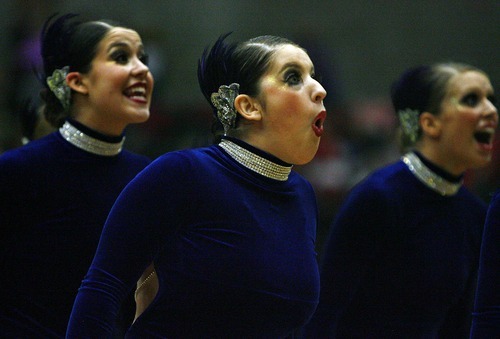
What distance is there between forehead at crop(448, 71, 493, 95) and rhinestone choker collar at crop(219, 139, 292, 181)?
1660 millimetres

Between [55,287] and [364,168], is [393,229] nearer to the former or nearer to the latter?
[55,287]

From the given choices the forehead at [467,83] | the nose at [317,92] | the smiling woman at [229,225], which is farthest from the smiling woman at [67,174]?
the forehead at [467,83]

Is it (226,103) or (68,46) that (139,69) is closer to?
(68,46)

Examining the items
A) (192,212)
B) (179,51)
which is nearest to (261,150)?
(192,212)

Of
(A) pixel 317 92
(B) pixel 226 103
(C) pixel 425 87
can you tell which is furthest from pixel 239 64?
(C) pixel 425 87

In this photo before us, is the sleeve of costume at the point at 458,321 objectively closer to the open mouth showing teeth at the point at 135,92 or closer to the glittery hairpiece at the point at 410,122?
the glittery hairpiece at the point at 410,122

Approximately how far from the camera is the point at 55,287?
3352 mm

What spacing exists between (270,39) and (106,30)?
40.5 inches

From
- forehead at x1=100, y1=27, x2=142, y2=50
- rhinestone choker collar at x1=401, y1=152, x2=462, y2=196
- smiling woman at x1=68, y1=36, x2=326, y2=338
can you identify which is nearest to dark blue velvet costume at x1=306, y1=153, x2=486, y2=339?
rhinestone choker collar at x1=401, y1=152, x2=462, y2=196

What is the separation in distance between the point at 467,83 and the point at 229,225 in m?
1.99

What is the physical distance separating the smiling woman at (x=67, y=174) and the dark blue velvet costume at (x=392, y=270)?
0.90 m

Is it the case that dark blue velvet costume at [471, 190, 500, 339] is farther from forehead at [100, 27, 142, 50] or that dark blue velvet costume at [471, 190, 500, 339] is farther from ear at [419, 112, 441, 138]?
forehead at [100, 27, 142, 50]

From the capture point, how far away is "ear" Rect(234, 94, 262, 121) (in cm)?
288

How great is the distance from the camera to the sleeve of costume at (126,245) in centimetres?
251
